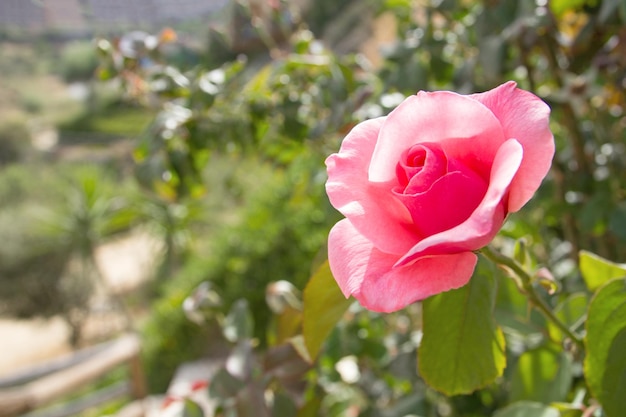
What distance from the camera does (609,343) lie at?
21cm

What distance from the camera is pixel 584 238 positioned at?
1.59 ft

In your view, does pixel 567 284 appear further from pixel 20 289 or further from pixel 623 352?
pixel 20 289

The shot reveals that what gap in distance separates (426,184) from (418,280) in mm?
26

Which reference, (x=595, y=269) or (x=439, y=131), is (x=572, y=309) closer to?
(x=595, y=269)

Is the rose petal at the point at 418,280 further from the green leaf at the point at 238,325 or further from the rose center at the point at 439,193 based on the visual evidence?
the green leaf at the point at 238,325

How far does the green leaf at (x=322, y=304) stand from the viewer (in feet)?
0.73

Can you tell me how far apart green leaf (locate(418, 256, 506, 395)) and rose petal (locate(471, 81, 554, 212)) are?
0.21 ft

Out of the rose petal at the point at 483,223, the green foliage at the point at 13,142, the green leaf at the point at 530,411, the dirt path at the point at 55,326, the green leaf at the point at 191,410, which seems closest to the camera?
the rose petal at the point at 483,223

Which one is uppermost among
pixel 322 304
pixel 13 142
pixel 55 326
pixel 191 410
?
pixel 322 304

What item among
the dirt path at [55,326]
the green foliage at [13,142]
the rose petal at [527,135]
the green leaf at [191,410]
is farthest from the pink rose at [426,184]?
the green foliage at [13,142]

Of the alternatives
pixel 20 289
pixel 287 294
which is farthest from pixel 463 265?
pixel 20 289

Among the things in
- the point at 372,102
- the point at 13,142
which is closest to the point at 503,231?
the point at 372,102

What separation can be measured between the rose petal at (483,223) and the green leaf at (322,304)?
79 mm

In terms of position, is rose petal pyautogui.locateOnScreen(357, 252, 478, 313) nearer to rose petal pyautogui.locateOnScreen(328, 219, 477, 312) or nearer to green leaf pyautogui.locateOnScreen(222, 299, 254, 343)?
rose petal pyautogui.locateOnScreen(328, 219, 477, 312)
